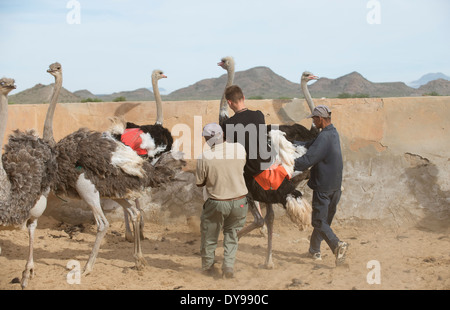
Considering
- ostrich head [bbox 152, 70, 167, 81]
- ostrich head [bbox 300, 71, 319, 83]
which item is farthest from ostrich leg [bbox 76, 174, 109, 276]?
ostrich head [bbox 300, 71, 319, 83]

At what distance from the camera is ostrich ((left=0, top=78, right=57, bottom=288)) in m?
4.69

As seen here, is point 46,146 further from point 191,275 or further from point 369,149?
point 369,149

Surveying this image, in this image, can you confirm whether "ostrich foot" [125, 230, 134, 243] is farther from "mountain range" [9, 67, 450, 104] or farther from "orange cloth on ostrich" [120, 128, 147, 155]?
"mountain range" [9, 67, 450, 104]

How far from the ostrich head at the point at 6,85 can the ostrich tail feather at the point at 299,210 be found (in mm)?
2874

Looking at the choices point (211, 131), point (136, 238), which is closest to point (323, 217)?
point (211, 131)

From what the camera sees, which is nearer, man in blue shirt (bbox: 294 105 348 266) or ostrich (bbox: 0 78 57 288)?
ostrich (bbox: 0 78 57 288)

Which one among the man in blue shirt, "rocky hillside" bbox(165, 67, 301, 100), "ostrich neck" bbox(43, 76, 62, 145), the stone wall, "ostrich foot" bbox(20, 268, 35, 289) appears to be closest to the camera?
"ostrich foot" bbox(20, 268, 35, 289)

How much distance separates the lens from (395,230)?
688 centimetres

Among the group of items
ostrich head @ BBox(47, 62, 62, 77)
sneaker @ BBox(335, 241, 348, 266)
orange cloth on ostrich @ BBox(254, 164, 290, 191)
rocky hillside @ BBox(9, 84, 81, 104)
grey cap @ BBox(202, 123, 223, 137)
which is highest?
rocky hillside @ BBox(9, 84, 81, 104)

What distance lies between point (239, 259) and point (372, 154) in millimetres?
2573

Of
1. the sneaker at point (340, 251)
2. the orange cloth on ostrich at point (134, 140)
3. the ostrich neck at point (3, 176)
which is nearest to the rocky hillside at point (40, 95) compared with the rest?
the orange cloth on ostrich at point (134, 140)

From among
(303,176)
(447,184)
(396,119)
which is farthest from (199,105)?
(447,184)

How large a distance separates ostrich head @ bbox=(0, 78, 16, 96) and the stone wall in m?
2.83

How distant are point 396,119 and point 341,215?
154 cm
